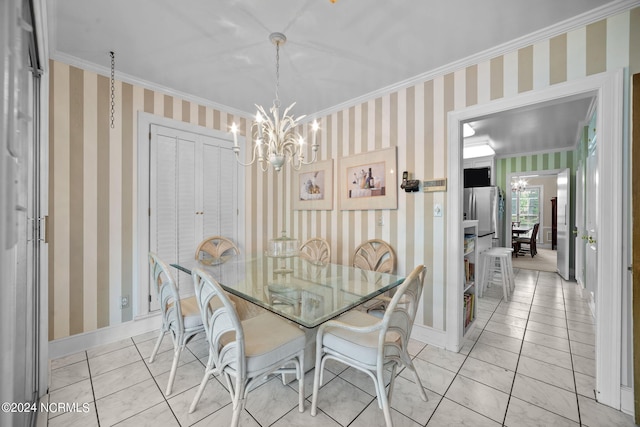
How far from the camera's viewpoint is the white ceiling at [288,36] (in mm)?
1708

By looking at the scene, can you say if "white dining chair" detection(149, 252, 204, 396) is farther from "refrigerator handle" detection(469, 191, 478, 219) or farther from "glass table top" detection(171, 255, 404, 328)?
"refrigerator handle" detection(469, 191, 478, 219)

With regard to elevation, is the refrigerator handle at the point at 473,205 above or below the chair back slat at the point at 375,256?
above

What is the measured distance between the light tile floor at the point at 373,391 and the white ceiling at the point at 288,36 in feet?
8.55

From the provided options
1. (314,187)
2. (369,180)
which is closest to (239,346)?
(369,180)

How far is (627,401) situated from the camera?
63.5 inches

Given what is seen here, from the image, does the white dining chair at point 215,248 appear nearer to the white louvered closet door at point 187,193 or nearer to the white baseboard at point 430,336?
the white louvered closet door at point 187,193

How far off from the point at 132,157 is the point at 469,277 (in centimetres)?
372

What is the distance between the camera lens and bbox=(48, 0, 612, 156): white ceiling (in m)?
1.71

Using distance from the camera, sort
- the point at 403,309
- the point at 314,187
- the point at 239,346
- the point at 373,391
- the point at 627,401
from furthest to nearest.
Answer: the point at 314,187
the point at 373,391
the point at 627,401
the point at 403,309
the point at 239,346

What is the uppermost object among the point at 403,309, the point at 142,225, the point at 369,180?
the point at 369,180

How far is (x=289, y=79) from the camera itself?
8.66 feet

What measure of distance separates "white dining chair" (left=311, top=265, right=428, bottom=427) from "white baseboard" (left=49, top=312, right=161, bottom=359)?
6.97 ft

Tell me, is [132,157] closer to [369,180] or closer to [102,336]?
[102,336]

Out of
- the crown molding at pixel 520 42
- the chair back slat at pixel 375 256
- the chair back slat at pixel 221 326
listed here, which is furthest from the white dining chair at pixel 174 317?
the crown molding at pixel 520 42
